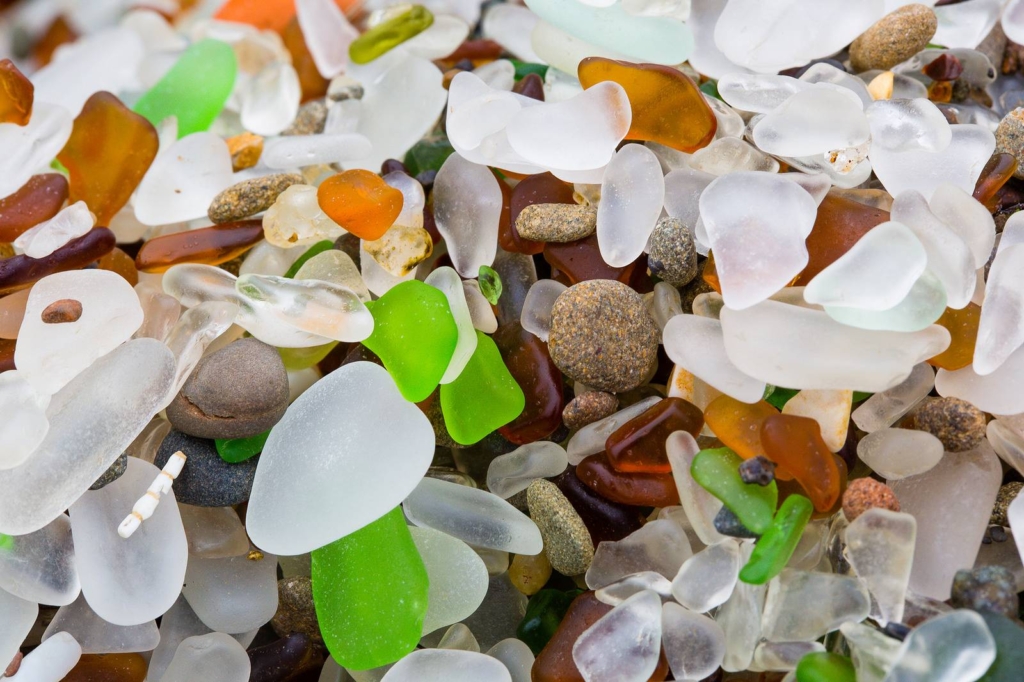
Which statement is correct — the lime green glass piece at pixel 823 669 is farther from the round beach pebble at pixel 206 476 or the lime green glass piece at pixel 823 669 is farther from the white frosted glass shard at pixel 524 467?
the round beach pebble at pixel 206 476

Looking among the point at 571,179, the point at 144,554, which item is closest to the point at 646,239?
the point at 571,179

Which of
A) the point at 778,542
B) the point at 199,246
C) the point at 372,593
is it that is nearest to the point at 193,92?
the point at 199,246

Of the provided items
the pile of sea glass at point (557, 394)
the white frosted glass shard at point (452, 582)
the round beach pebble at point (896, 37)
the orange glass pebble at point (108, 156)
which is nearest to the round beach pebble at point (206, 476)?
the pile of sea glass at point (557, 394)

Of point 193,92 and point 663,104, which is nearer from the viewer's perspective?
point 663,104

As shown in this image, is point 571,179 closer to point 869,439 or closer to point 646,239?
point 646,239

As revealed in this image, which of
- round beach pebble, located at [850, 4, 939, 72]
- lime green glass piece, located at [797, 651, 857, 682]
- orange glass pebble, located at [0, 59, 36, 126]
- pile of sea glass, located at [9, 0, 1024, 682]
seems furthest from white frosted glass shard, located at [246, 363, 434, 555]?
round beach pebble, located at [850, 4, 939, 72]

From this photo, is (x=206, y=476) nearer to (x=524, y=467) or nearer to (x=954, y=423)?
(x=524, y=467)
